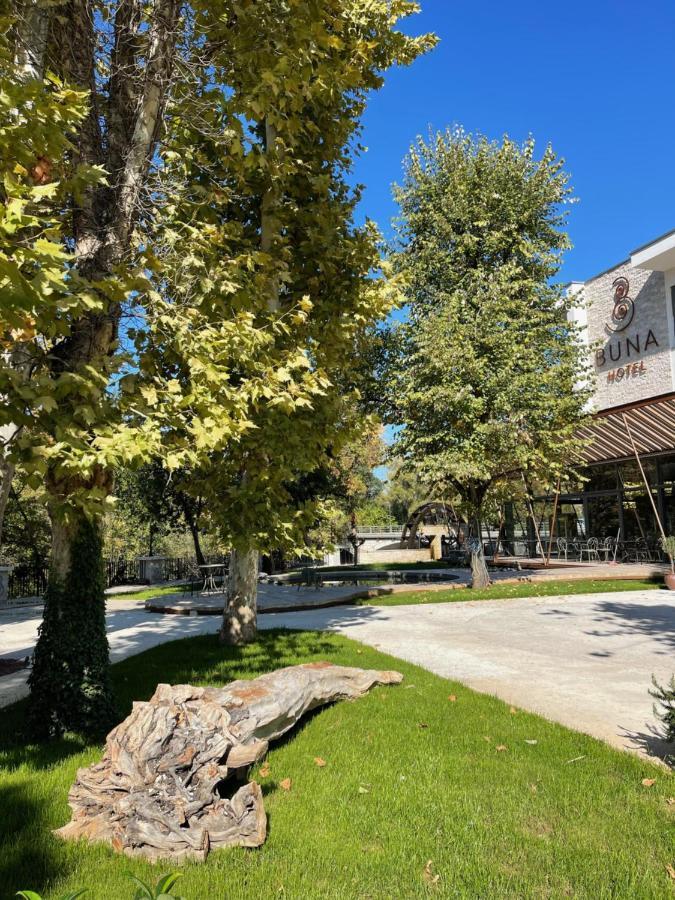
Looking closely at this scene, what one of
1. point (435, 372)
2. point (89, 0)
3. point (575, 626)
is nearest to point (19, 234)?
point (89, 0)

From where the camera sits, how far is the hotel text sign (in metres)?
23.0

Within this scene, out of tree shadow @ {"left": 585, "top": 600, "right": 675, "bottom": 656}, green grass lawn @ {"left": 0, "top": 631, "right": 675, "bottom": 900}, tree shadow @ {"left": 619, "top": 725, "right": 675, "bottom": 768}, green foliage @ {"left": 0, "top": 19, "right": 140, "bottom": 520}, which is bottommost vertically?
tree shadow @ {"left": 585, "top": 600, "right": 675, "bottom": 656}

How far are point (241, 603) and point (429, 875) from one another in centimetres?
674

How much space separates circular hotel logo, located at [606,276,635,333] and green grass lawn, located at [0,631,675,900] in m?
22.0

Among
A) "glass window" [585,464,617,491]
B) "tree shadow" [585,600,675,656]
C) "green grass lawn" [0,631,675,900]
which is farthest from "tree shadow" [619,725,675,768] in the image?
"glass window" [585,464,617,491]

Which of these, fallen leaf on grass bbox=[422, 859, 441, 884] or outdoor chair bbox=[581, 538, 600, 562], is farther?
outdoor chair bbox=[581, 538, 600, 562]

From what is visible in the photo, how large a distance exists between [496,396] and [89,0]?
11.3m

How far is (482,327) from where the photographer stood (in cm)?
→ 1516

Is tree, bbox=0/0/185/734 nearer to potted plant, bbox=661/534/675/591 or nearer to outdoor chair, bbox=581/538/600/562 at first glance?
potted plant, bbox=661/534/675/591

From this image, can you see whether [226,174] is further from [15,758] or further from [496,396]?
[496,396]

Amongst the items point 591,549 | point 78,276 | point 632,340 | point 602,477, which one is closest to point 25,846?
point 78,276

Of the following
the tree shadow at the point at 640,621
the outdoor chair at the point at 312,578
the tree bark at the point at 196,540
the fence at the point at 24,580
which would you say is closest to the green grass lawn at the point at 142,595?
the tree bark at the point at 196,540

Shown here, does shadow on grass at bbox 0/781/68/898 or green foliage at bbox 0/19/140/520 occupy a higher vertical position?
green foliage at bbox 0/19/140/520

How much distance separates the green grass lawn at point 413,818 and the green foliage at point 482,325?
31.8ft
